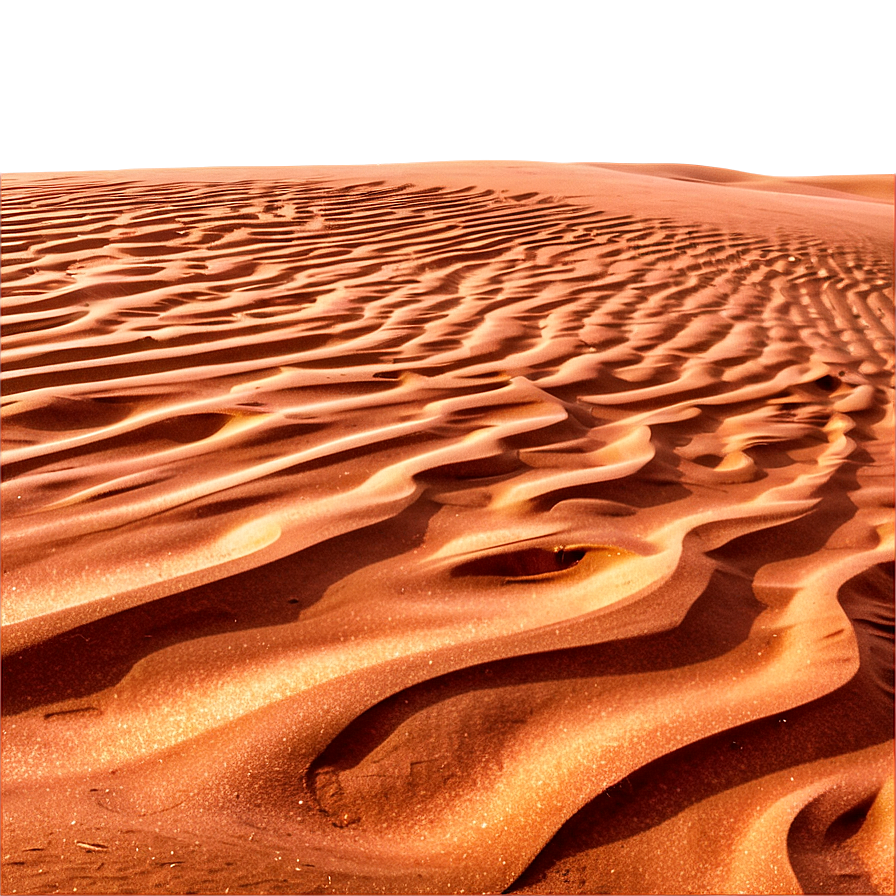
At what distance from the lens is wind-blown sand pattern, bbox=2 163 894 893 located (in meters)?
1.07

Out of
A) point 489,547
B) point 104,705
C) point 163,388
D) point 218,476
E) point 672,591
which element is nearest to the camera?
point 104,705

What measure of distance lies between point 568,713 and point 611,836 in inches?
8.6

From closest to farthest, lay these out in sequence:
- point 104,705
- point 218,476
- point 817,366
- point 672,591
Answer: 1. point 104,705
2. point 672,591
3. point 218,476
4. point 817,366

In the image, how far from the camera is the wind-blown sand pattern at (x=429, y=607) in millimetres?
1069

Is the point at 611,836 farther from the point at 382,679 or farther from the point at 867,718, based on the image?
the point at 867,718

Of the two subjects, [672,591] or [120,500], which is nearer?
[672,591]

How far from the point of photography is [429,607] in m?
1.51

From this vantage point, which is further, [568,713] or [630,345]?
[630,345]

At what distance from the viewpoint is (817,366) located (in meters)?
3.71

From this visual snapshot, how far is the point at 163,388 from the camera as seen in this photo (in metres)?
2.53

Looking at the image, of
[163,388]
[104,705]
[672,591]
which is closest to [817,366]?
[672,591]

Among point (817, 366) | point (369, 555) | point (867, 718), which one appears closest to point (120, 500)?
point (369, 555)

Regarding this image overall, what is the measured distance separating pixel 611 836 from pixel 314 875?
0.38 metres

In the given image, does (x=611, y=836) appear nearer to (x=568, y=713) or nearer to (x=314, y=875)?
(x=568, y=713)
